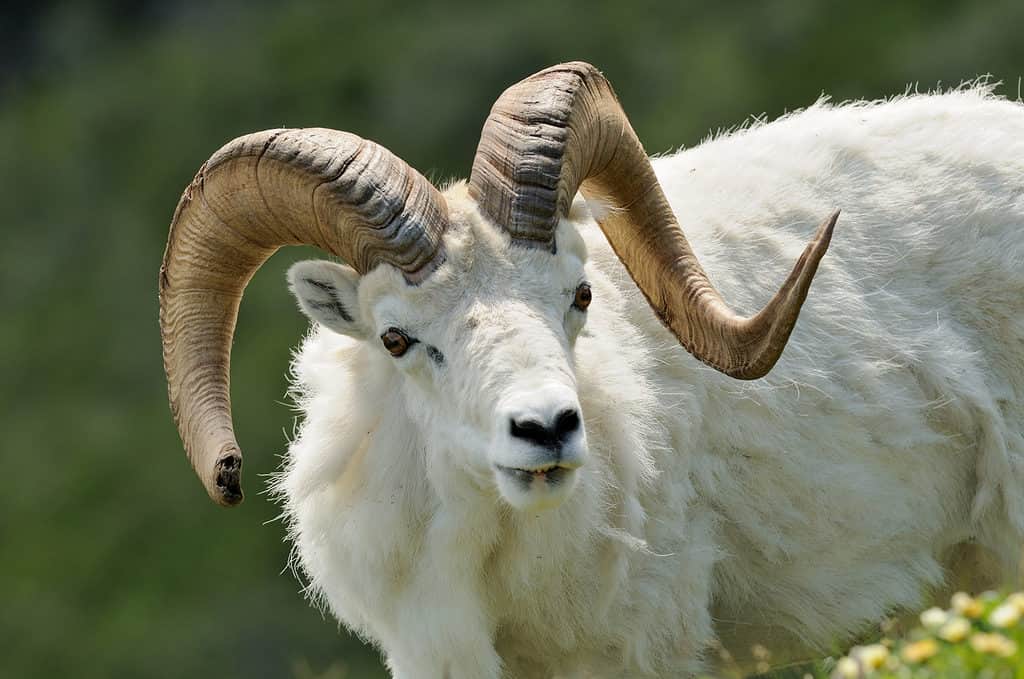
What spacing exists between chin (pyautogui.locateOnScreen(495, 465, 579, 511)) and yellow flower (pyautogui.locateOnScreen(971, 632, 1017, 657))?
2232 mm

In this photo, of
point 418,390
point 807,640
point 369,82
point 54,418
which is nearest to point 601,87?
point 418,390

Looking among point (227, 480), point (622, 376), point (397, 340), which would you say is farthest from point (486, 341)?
point (227, 480)

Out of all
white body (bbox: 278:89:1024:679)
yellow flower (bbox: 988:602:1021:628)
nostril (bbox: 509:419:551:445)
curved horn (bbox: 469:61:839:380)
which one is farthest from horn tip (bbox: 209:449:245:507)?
yellow flower (bbox: 988:602:1021:628)

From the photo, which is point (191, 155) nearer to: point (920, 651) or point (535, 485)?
point (535, 485)

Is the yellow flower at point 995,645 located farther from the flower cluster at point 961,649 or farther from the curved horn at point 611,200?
the curved horn at point 611,200

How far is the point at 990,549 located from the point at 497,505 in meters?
3.23

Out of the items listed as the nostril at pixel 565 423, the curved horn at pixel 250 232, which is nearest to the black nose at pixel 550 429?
the nostril at pixel 565 423

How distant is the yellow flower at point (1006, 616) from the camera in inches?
270

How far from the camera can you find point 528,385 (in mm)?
8328

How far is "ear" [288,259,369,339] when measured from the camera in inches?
369

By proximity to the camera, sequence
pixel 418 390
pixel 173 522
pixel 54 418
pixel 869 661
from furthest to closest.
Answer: pixel 54 418 → pixel 173 522 → pixel 418 390 → pixel 869 661

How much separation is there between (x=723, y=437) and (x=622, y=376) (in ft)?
2.66

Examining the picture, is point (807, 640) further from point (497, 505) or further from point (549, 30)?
point (549, 30)

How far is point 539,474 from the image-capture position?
27.4ft
